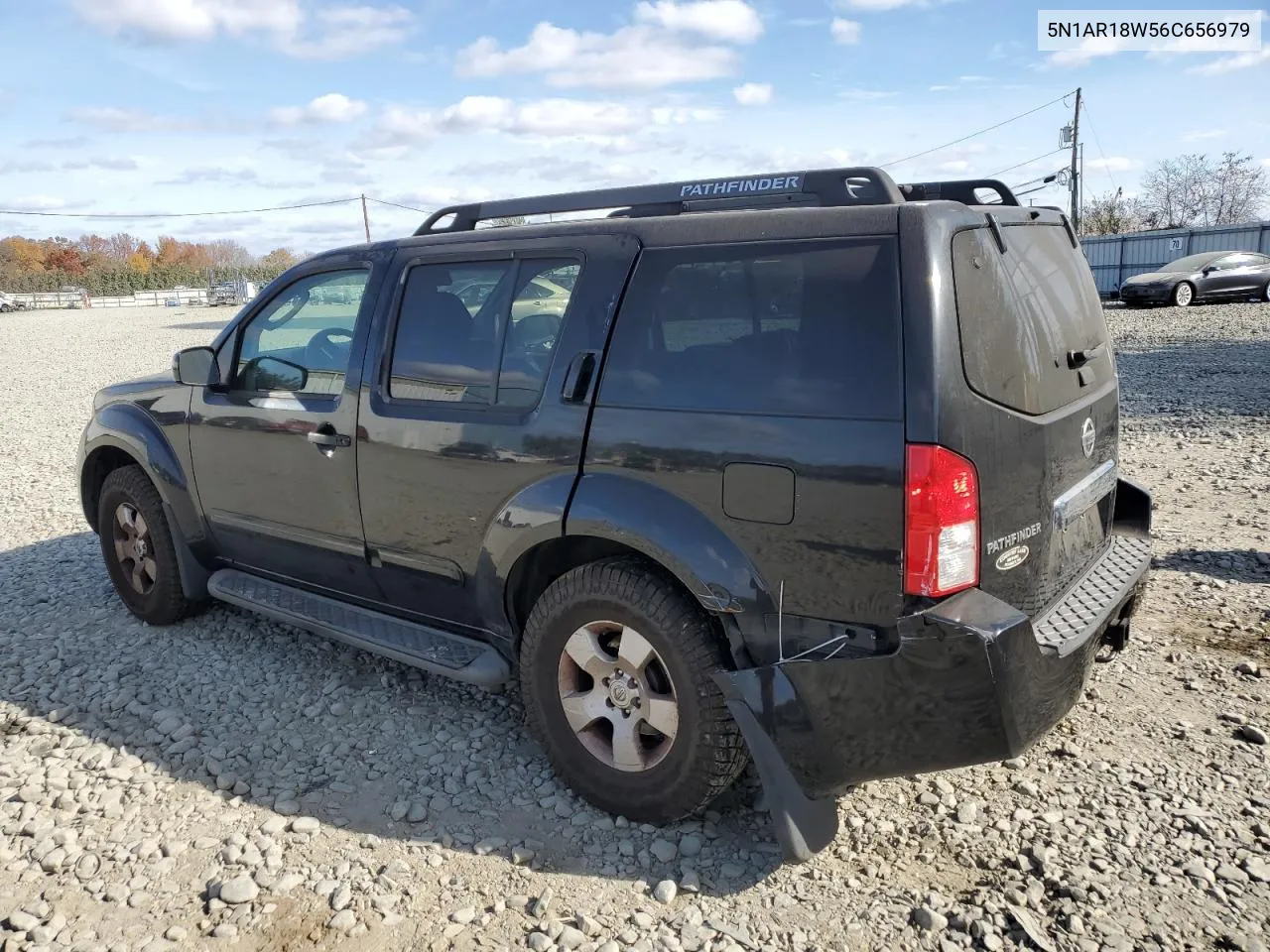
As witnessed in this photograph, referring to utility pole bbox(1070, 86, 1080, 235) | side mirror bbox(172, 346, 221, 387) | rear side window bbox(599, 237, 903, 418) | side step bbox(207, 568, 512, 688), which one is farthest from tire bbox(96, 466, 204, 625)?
utility pole bbox(1070, 86, 1080, 235)

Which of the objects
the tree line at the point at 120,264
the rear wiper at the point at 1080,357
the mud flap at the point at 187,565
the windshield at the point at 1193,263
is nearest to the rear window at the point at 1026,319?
the rear wiper at the point at 1080,357

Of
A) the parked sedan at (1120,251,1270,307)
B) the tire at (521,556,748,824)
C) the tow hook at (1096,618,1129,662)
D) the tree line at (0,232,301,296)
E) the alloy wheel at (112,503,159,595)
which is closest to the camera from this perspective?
the tire at (521,556,748,824)

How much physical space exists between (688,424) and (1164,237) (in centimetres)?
2970

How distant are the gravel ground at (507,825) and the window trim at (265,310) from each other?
127 centimetres

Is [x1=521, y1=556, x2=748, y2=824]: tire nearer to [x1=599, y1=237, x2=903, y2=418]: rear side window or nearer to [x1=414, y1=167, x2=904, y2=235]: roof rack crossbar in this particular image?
[x1=599, y1=237, x2=903, y2=418]: rear side window

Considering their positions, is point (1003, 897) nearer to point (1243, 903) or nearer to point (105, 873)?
point (1243, 903)

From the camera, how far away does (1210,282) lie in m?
22.1

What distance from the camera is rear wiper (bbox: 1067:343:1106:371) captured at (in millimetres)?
3080

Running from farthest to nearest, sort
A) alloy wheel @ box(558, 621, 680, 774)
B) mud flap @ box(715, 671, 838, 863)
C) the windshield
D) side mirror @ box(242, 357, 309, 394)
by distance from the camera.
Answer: the windshield
side mirror @ box(242, 357, 309, 394)
alloy wheel @ box(558, 621, 680, 774)
mud flap @ box(715, 671, 838, 863)

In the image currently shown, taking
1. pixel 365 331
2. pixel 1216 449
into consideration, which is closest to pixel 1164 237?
pixel 1216 449

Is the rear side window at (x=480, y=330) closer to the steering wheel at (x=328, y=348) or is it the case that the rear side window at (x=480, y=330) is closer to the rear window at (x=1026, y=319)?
the steering wheel at (x=328, y=348)

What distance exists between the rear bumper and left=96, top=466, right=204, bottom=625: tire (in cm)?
324

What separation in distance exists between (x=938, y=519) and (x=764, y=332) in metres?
0.72

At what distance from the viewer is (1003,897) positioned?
2.72 m
